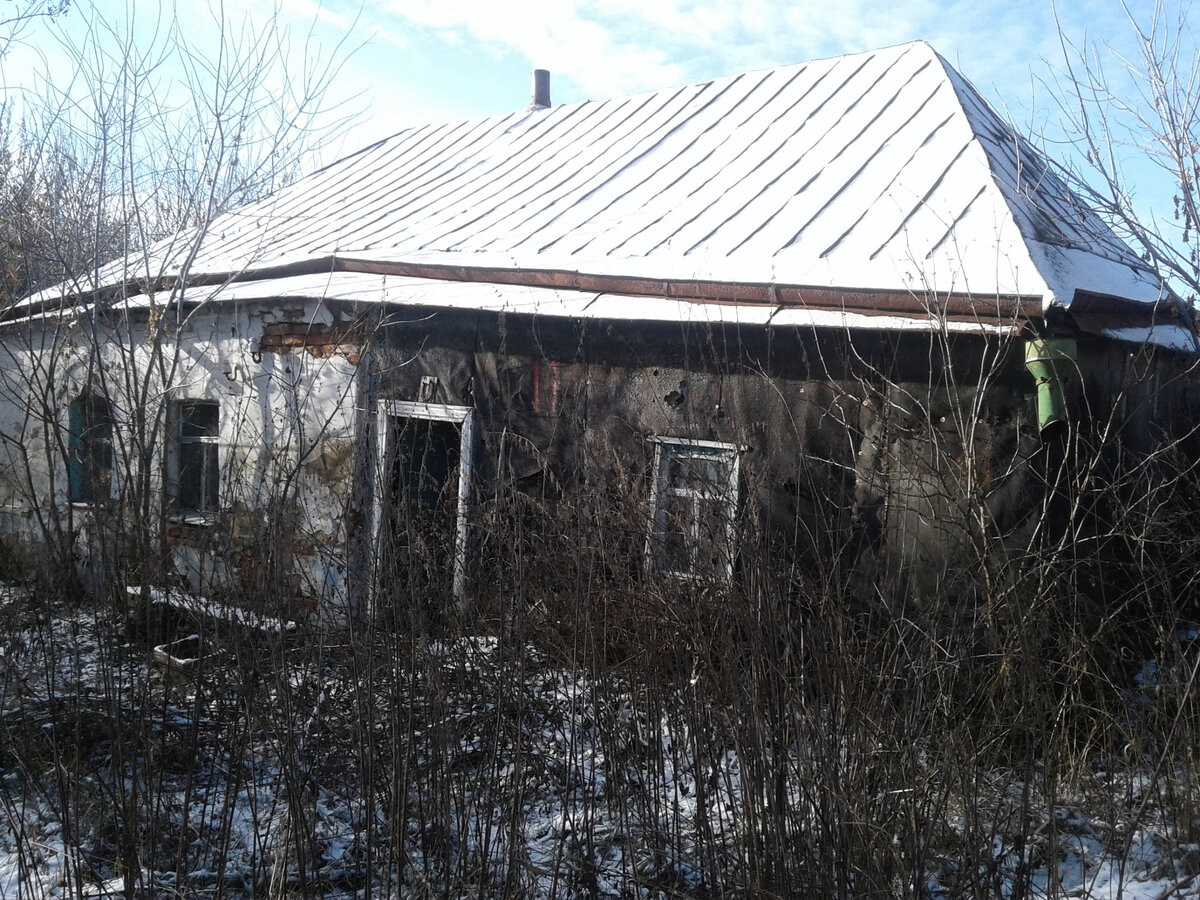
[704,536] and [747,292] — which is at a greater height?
[747,292]

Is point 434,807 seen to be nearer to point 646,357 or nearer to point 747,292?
point 646,357

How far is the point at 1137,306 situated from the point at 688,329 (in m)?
2.44

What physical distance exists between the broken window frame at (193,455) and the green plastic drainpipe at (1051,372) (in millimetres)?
6077

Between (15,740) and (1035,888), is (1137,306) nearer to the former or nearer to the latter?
(1035,888)

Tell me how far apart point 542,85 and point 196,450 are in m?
6.92

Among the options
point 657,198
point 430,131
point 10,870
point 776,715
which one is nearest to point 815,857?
point 776,715

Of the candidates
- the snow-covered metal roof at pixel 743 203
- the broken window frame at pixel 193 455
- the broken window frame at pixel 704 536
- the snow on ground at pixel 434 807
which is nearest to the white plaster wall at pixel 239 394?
the broken window frame at pixel 193 455

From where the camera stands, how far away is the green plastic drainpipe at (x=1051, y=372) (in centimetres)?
464

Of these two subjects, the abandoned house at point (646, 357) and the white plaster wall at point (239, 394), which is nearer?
the abandoned house at point (646, 357)

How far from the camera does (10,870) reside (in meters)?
3.50

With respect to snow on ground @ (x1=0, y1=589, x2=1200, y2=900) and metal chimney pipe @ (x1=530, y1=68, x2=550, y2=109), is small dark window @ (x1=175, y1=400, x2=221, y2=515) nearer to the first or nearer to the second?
snow on ground @ (x1=0, y1=589, x2=1200, y2=900)

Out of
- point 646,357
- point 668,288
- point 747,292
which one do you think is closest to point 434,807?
point 646,357

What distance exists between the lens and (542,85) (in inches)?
492

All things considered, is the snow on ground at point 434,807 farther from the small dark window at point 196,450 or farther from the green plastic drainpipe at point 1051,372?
the small dark window at point 196,450
